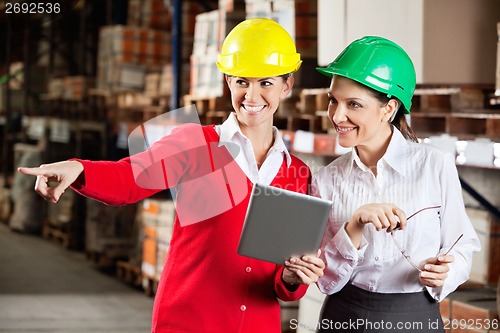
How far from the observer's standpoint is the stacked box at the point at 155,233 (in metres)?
8.18

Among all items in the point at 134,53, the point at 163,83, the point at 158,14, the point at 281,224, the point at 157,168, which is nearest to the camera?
the point at 281,224

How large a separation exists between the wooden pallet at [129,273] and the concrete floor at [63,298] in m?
0.09

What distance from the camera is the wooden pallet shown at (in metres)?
9.08

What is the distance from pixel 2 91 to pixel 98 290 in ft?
31.9

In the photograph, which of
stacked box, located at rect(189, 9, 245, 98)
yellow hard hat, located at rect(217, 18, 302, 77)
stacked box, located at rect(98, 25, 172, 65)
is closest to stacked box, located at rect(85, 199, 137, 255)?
stacked box, located at rect(98, 25, 172, 65)

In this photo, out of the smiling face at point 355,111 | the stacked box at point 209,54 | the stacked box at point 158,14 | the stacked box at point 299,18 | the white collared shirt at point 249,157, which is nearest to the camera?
the smiling face at point 355,111

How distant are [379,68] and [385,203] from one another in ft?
1.33

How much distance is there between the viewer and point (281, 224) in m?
2.36

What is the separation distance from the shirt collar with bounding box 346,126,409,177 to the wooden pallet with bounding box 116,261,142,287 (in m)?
6.65

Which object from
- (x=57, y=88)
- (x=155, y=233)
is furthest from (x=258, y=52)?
(x=57, y=88)

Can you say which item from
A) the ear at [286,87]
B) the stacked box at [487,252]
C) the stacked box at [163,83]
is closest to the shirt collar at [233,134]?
the ear at [286,87]

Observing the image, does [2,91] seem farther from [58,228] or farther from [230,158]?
[230,158]

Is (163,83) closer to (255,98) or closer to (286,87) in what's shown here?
(286,87)

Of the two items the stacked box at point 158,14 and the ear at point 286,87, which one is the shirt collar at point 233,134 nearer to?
the ear at point 286,87
